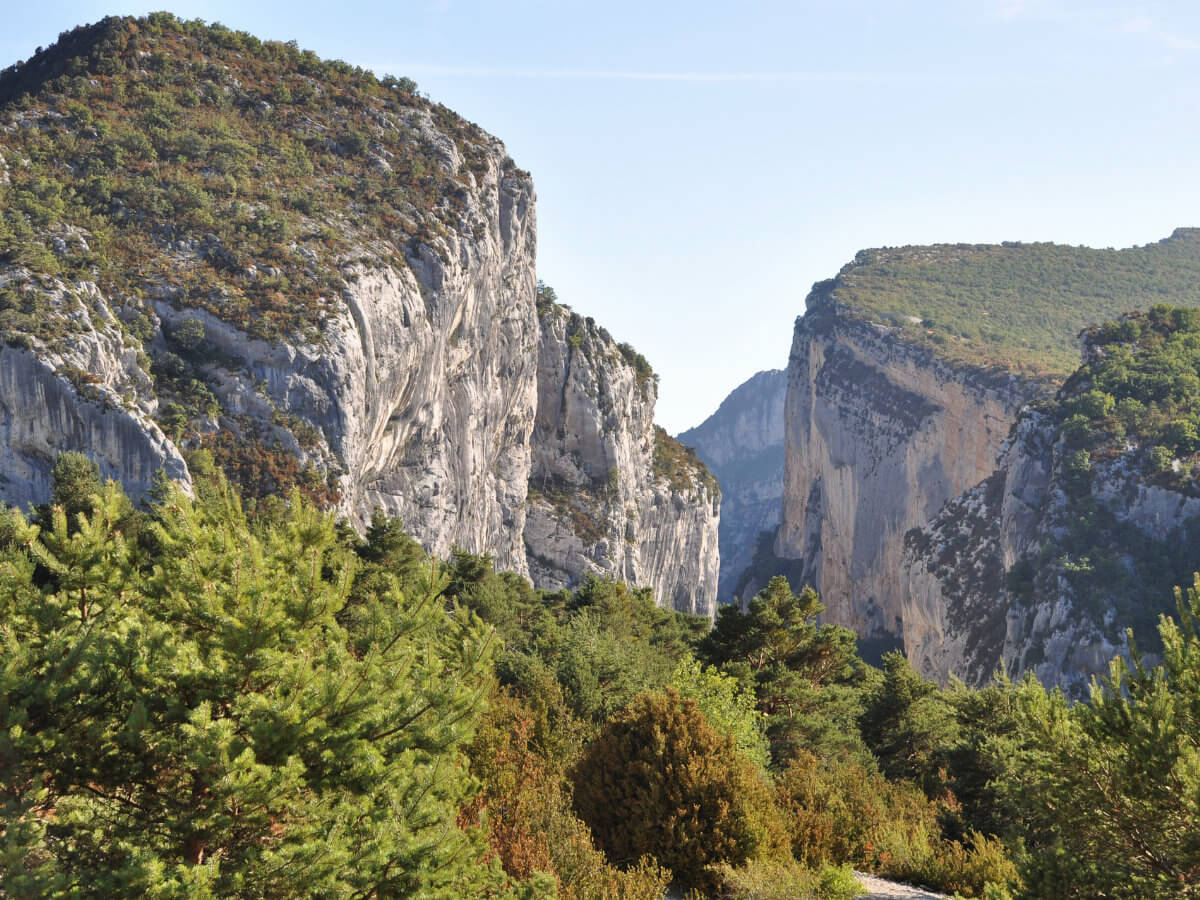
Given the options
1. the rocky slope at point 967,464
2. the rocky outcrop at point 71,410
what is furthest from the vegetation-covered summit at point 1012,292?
the rocky outcrop at point 71,410

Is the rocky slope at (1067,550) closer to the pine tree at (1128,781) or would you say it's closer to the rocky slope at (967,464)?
the rocky slope at (967,464)

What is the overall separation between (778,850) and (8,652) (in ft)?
34.5

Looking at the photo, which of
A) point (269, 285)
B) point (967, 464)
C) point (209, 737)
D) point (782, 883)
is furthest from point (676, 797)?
point (967, 464)

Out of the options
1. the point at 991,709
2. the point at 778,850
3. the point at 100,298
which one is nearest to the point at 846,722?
the point at 991,709

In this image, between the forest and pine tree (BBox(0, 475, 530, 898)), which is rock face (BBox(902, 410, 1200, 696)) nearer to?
the forest

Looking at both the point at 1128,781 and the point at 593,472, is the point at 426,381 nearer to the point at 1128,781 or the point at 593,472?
the point at 593,472

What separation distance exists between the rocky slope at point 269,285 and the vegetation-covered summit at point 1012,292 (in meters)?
45.0

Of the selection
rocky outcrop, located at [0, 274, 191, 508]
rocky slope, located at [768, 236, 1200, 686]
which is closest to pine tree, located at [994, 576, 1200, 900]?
rocky outcrop, located at [0, 274, 191, 508]

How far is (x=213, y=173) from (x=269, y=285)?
9.19 m

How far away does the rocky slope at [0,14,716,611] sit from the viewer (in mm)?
36562

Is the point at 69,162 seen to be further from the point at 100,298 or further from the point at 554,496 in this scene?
the point at 554,496

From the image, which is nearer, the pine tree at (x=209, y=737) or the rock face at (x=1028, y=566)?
the pine tree at (x=209, y=737)

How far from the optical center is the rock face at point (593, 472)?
241 ft

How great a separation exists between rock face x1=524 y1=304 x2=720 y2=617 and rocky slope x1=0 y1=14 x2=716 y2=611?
602 millimetres
